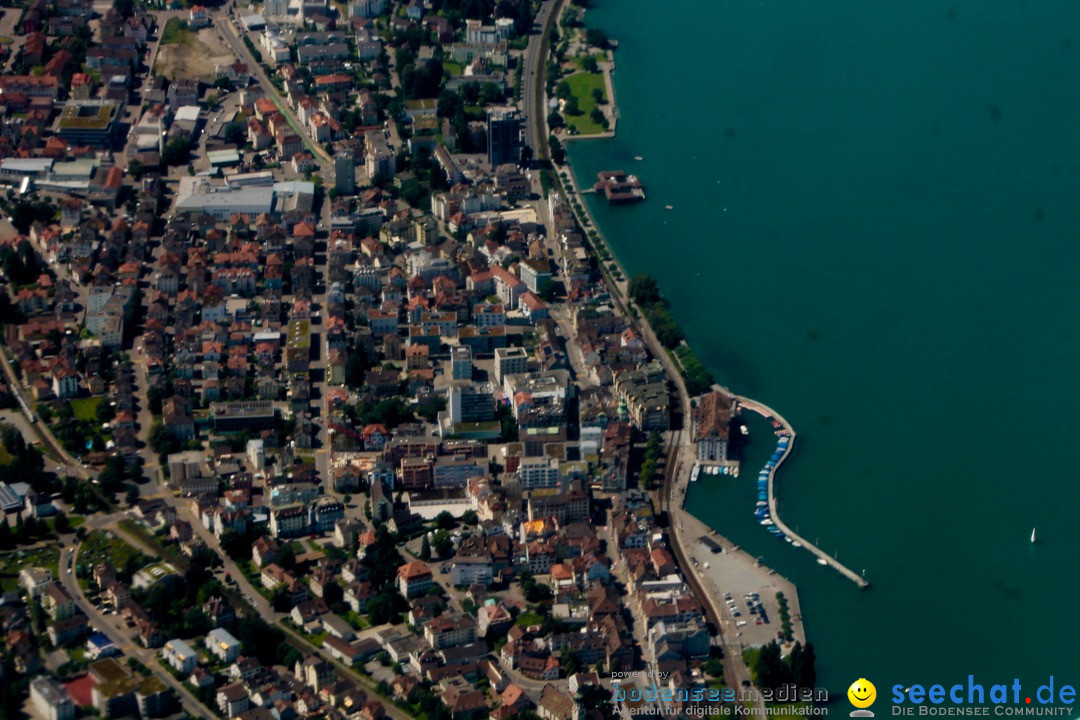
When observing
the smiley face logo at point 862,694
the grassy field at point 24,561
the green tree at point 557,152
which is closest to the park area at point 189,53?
the green tree at point 557,152

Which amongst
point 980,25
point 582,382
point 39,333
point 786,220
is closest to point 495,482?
point 582,382

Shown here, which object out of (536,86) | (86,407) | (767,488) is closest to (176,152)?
(536,86)

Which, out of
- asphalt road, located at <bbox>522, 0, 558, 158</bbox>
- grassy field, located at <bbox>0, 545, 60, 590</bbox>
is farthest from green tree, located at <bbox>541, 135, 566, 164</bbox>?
grassy field, located at <bbox>0, 545, 60, 590</bbox>

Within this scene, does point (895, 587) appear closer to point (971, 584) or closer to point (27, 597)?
point (971, 584)

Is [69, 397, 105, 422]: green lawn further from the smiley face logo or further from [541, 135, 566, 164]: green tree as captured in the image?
[541, 135, 566, 164]: green tree

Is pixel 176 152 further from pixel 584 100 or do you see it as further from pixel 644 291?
pixel 644 291

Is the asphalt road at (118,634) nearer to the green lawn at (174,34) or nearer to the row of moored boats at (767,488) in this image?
the row of moored boats at (767,488)
